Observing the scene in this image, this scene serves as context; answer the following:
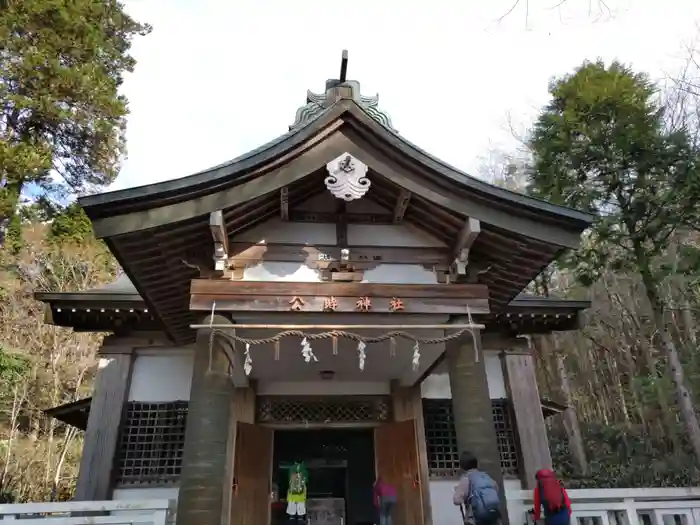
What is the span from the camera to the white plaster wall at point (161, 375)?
813 centimetres

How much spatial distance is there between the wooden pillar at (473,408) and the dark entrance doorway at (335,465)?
7447 mm

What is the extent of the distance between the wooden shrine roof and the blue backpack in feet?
9.06

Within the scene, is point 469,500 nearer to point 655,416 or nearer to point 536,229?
point 536,229

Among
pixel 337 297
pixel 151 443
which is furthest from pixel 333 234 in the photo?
pixel 151 443

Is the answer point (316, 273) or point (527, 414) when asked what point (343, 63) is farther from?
point (527, 414)

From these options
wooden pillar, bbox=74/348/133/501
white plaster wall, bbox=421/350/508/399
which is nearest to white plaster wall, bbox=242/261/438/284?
white plaster wall, bbox=421/350/508/399

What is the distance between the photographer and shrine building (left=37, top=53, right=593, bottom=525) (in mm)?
5652

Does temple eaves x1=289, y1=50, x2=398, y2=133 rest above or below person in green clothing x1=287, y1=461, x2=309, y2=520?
above

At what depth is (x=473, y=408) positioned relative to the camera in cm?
565

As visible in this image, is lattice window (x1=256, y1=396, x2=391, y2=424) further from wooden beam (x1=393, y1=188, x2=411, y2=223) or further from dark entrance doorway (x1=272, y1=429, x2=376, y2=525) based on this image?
dark entrance doorway (x1=272, y1=429, x2=376, y2=525)

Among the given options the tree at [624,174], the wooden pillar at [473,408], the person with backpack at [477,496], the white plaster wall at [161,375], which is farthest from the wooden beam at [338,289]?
the tree at [624,174]

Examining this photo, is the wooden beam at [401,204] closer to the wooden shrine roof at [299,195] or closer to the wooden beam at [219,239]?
the wooden shrine roof at [299,195]

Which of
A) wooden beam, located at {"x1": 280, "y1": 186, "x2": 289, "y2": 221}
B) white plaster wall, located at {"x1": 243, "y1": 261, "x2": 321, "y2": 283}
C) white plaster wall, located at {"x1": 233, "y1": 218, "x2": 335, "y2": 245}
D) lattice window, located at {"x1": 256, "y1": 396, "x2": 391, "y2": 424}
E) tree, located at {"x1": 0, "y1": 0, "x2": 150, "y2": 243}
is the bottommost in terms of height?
lattice window, located at {"x1": 256, "y1": 396, "x2": 391, "y2": 424}

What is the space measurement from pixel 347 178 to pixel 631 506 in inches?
212
